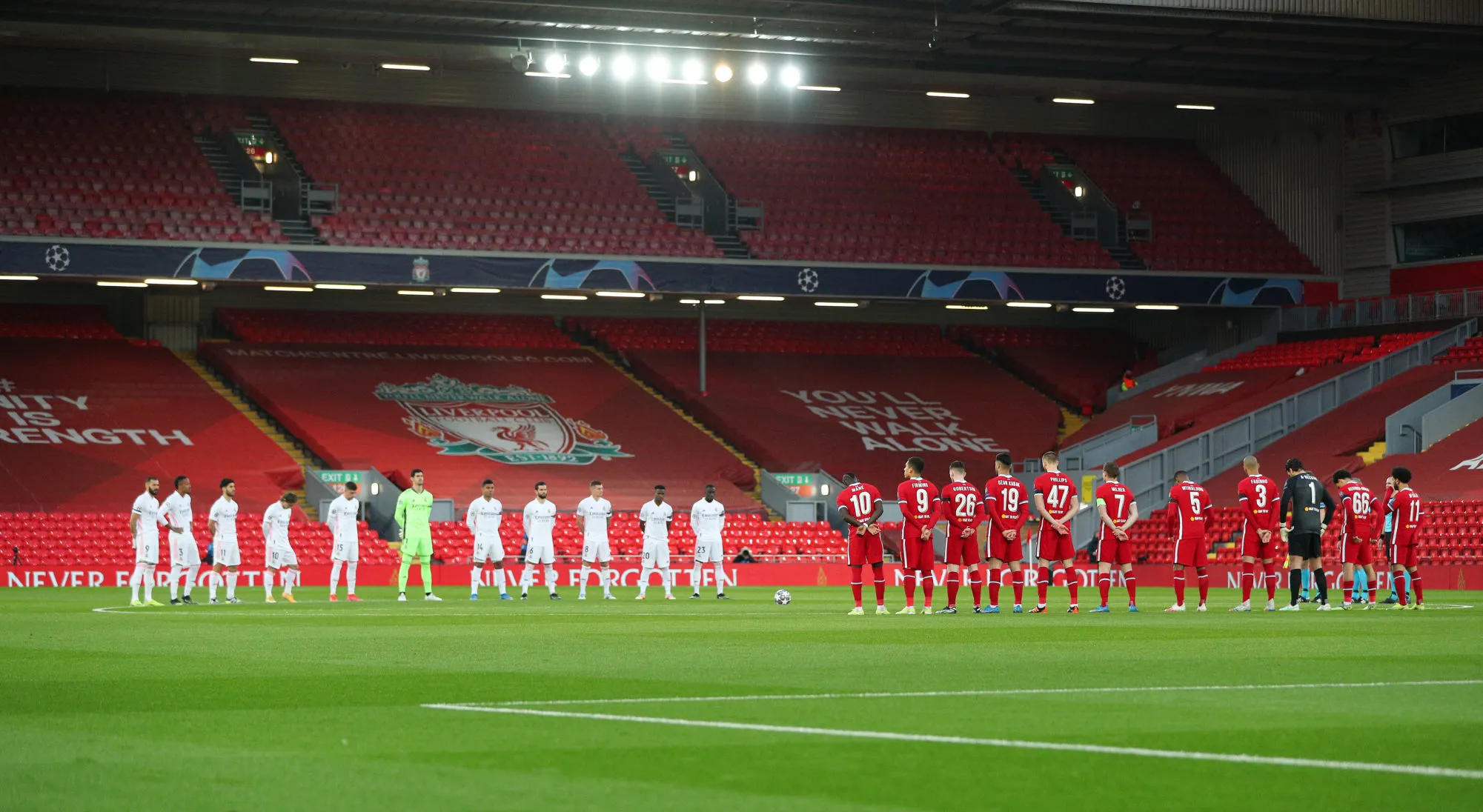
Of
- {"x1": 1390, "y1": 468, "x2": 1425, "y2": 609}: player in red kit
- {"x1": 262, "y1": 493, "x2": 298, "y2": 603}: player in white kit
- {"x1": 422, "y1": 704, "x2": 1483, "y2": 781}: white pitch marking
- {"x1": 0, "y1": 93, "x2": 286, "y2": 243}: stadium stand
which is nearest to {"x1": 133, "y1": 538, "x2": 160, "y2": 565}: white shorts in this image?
{"x1": 262, "y1": 493, "x2": 298, "y2": 603}: player in white kit

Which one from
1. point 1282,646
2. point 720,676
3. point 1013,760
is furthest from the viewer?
point 1282,646

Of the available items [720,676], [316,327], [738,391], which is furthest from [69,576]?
[720,676]

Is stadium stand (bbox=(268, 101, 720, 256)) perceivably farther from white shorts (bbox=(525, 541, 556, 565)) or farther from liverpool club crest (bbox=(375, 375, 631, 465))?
white shorts (bbox=(525, 541, 556, 565))

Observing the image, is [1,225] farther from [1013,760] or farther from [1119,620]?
[1013,760]

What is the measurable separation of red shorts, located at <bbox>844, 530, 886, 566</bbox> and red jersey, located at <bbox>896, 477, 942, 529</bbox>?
0.59 meters

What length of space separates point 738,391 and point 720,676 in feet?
121

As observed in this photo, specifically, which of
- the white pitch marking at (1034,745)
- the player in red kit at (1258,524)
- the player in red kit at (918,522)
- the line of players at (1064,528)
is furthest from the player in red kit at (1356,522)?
the white pitch marking at (1034,745)

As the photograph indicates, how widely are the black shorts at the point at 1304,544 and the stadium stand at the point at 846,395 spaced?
21.3m

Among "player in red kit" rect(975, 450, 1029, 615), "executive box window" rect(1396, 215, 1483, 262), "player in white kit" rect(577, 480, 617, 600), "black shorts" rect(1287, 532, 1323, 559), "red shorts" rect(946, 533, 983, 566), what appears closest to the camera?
"player in red kit" rect(975, 450, 1029, 615)

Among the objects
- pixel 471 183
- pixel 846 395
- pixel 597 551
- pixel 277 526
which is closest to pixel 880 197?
pixel 846 395

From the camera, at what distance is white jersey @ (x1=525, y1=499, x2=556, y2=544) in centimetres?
3098

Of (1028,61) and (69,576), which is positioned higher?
(1028,61)

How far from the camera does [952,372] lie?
53.2 metres

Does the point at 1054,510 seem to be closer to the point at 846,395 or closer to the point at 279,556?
the point at 279,556
